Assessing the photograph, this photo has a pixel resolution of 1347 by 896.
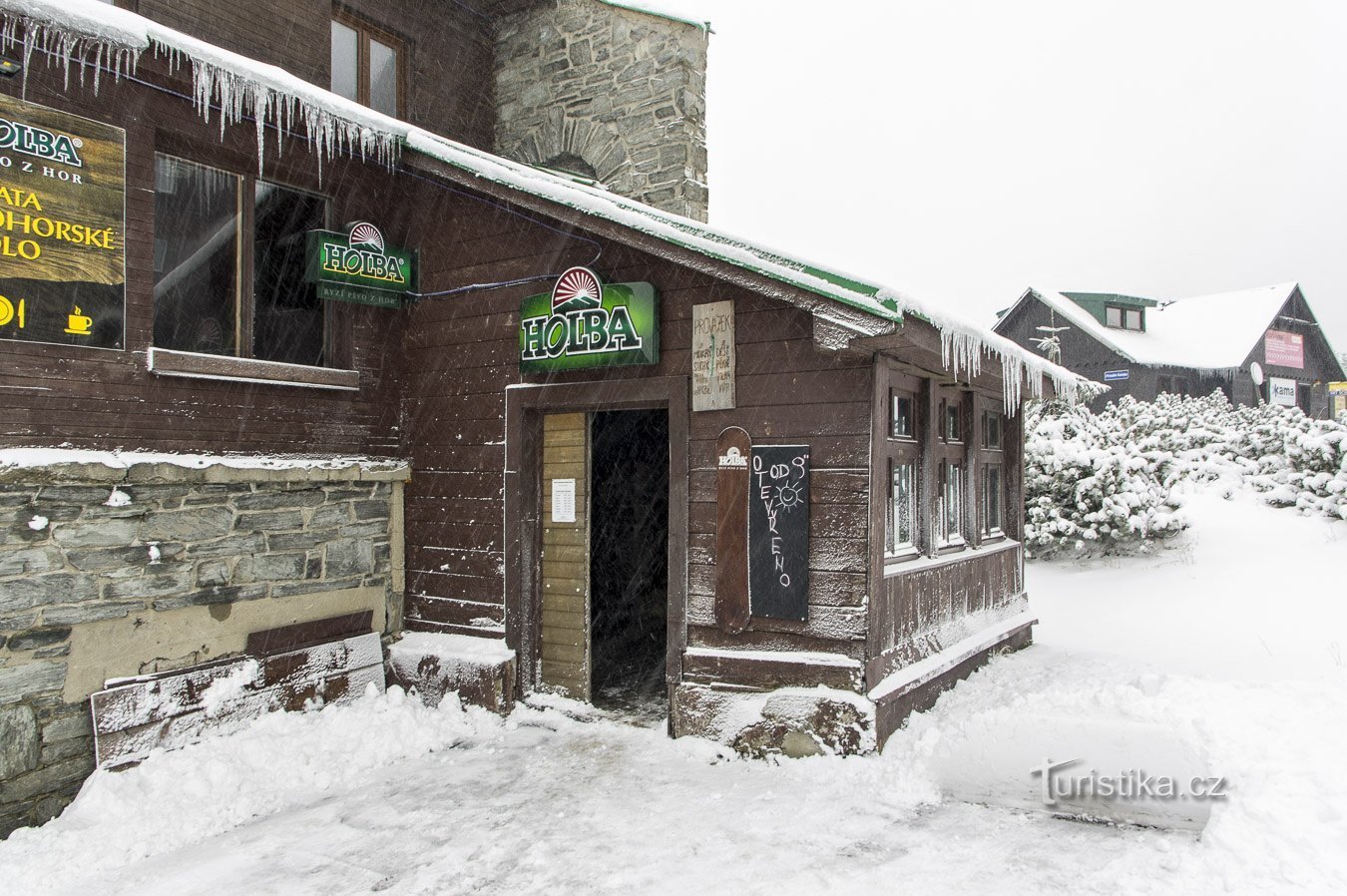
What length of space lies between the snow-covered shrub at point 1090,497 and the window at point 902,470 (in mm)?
5759

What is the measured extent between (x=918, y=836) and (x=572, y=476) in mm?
3608

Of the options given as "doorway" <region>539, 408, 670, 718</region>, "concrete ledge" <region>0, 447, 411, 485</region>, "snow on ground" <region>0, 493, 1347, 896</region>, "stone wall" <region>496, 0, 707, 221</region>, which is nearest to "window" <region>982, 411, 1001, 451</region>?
"snow on ground" <region>0, 493, 1347, 896</region>

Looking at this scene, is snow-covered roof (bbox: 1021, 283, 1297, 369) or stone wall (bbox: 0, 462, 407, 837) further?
snow-covered roof (bbox: 1021, 283, 1297, 369)

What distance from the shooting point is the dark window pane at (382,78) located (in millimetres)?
9742

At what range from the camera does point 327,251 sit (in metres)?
6.85

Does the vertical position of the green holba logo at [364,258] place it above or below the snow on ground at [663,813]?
above

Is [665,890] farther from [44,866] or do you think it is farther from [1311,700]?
[1311,700]

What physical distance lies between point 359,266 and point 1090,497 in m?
9.97

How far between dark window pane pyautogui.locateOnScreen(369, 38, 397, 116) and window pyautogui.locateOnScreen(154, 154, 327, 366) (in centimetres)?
314

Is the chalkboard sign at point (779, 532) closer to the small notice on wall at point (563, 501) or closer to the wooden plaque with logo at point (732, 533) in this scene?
the wooden plaque with logo at point (732, 533)

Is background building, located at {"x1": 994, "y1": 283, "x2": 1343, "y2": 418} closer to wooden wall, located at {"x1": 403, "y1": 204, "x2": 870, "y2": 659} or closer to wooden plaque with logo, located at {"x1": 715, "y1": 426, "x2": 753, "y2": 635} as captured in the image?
wooden wall, located at {"x1": 403, "y1": 204, "x2": 870, "y2": 659}

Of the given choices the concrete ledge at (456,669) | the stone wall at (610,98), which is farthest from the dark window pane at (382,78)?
the concrete ledge at (456,669)

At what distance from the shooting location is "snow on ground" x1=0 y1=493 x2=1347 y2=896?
4367 mm

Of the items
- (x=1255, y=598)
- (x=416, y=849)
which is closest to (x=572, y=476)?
(x=416, y=849)
